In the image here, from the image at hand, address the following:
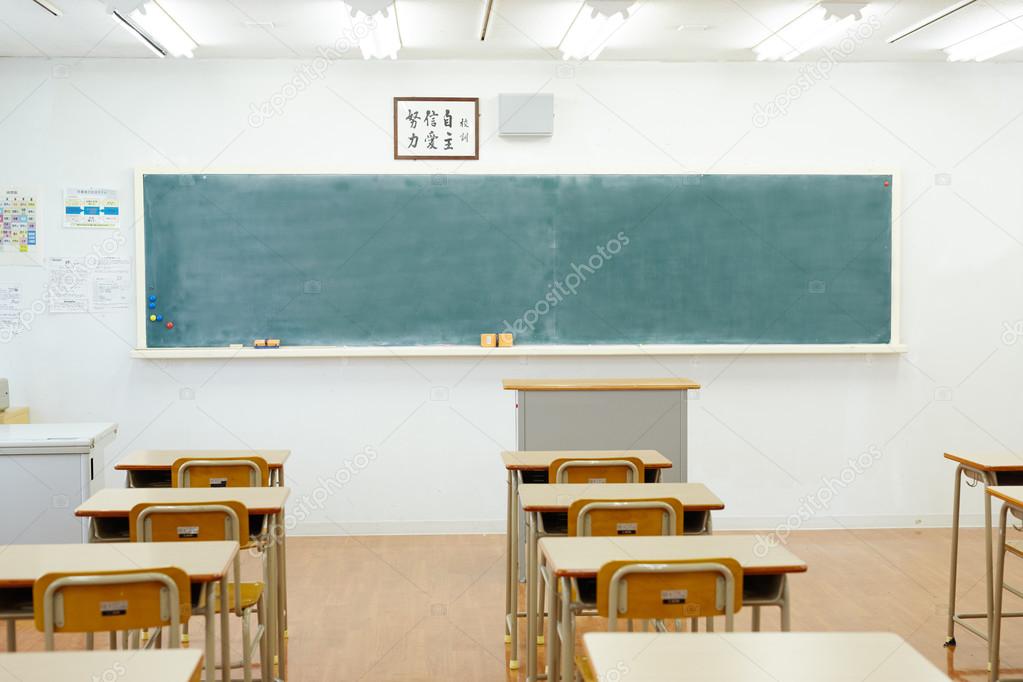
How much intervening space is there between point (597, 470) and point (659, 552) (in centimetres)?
121

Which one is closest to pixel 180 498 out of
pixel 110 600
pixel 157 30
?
pixel 110 600

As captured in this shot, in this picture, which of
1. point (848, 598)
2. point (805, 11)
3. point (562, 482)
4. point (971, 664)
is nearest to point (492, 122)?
point (805, 11)

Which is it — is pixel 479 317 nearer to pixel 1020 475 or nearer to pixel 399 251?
pixel 399 251

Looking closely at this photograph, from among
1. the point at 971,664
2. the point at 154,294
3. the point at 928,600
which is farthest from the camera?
the point at 154,294

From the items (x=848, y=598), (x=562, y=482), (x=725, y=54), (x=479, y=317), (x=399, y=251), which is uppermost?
(x=725, y=54)

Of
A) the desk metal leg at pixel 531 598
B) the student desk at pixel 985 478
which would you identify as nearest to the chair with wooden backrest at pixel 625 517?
the desk metal leg at pixel 531 598

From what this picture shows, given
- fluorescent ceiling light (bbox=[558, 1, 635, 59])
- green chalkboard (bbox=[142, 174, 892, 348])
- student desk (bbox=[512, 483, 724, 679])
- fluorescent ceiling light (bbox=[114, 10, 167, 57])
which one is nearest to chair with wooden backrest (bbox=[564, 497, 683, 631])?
student desk (bbox=[512, 483, 724, 679])

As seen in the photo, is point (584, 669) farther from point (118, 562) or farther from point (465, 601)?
point (465, 601)

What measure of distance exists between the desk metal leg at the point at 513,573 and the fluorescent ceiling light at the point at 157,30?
2.94 metres

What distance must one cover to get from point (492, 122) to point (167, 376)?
255 centimetres

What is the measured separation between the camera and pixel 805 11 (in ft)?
16.3

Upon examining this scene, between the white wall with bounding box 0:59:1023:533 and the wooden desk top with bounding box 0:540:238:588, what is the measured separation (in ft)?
10.3

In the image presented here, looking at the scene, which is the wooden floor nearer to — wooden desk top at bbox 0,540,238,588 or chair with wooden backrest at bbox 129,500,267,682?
chair with wooden backrest at bbox 129,500,267,682

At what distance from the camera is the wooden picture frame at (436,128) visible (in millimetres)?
5816
